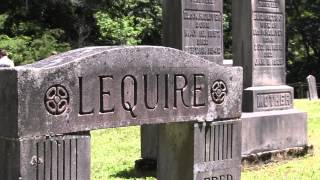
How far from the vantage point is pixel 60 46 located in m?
25.6

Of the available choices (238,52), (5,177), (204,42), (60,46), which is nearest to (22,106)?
(5,177)

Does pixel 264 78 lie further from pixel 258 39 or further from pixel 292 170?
pixel 292 170

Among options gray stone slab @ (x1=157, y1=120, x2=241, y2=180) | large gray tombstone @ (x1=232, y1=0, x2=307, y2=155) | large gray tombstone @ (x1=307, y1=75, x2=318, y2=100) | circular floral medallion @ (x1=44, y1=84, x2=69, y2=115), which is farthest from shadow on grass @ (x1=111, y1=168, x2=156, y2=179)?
large gray tombstone @ (x1=307, y1=75, x2=318, y2=100)

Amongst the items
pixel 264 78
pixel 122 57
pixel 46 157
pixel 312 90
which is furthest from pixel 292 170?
pixel 312 90

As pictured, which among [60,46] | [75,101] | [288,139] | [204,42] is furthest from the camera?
[60,46]

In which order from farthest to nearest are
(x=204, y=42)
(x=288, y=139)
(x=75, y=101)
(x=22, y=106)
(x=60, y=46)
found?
(x=60, y=46)
(x=288, y=139)
(x=204, y=42)
(x=75, y=101)
(x=22, y=106)

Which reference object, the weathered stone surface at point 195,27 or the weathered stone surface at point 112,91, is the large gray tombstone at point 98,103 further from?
the weathered stone surface at point 195,27

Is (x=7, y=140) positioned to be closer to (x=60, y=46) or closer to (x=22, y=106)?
(x=22, y=106)

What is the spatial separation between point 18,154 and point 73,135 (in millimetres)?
379

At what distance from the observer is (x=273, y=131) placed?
32.5ft

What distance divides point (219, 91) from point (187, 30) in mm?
4815

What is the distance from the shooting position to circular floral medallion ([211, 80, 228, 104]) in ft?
14.4

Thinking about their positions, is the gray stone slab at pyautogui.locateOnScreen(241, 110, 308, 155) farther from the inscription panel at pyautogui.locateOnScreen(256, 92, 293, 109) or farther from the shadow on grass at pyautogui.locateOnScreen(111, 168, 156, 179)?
the shadow on grass at pyautogui.locateOnScreen(111, 168, 156, 179)

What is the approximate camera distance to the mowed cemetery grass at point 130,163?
28.0ft
